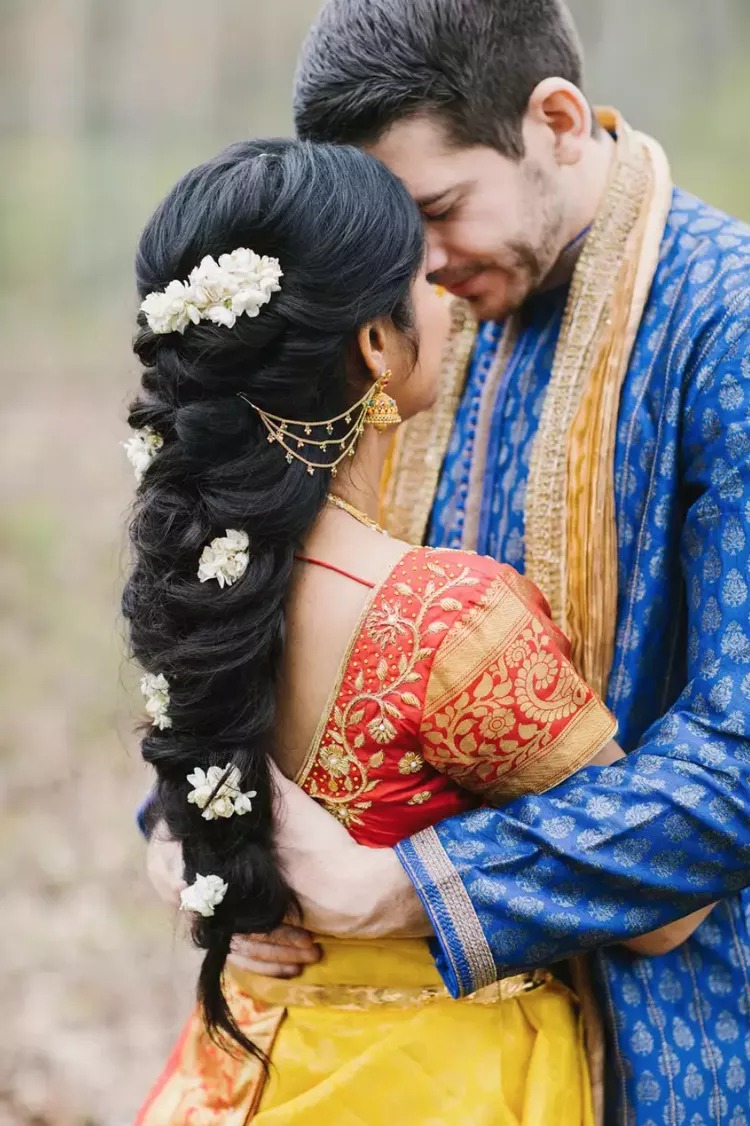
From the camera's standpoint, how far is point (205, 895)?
1.70m

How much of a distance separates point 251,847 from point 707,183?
6893 mm

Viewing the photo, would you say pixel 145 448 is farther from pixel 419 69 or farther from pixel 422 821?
pixel 419 69

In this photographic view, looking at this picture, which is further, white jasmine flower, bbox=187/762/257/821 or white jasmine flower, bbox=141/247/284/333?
white jasmine flower, bbox=187/762/257/821

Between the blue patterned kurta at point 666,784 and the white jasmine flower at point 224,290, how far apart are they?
69 centimetres

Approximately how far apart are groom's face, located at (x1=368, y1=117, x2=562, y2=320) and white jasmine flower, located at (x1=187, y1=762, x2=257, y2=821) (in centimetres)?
94

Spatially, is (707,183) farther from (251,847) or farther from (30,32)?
(251,847)

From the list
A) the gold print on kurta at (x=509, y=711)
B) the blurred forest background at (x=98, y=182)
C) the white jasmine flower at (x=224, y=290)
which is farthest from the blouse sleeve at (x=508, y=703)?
the blurred forest background at (x=98, y=182)

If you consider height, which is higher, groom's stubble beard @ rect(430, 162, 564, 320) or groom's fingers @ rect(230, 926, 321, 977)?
groom's stubble beard @ rect(430, 162, 564, 320)

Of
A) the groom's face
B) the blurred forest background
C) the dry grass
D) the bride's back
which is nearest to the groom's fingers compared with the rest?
the bride's back

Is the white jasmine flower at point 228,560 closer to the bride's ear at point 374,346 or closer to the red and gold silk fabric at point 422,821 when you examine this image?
the red and gold silk fabric at point 422,821

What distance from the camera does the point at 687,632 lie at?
200cm

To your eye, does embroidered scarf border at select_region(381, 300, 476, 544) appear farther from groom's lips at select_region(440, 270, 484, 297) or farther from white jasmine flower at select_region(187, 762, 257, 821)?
white jasmine flower at select_region(187, 762, 257, 821)

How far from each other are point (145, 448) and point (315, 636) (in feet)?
1.16

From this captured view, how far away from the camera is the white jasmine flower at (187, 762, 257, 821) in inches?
66.0
